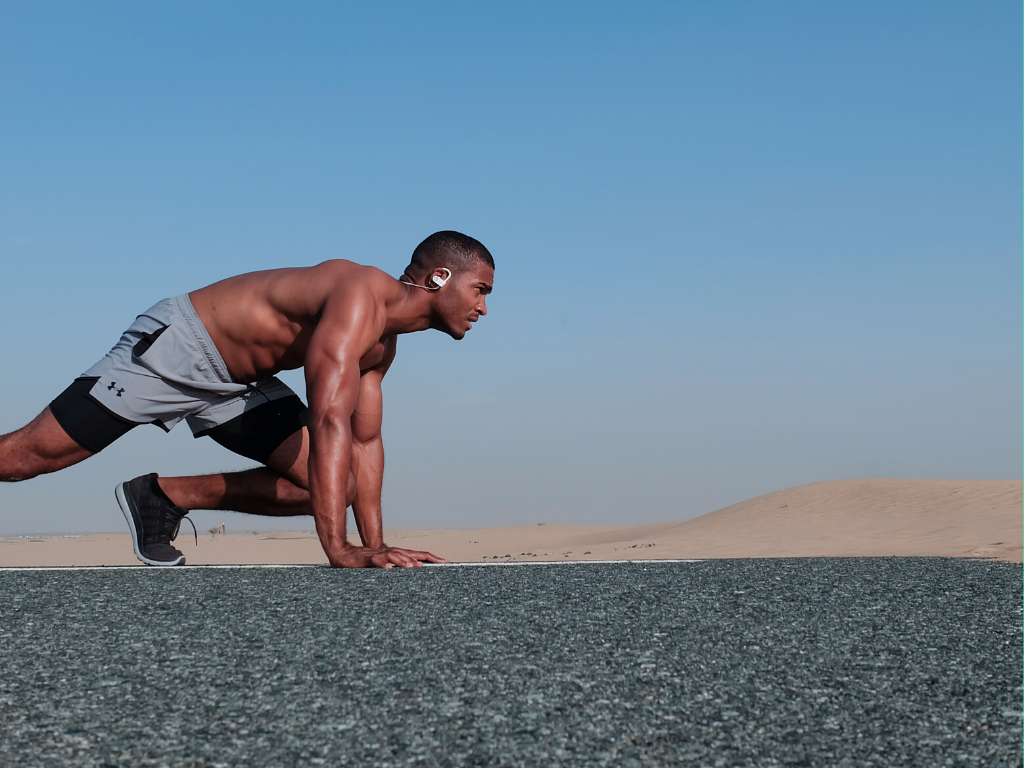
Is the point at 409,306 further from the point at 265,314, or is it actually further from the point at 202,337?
the point at 202,337

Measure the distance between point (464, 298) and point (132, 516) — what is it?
1913 mm

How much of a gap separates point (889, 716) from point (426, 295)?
2.74 meters

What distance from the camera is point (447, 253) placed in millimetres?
3904

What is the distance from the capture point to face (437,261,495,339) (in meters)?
3.88

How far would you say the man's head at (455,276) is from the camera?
3.89m

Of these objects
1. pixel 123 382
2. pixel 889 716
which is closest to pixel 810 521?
pixel 123 382

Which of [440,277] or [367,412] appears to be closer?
[440,277]

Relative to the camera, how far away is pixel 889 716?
5.18 feet

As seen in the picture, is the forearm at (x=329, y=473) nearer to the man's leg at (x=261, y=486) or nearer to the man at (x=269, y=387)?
the man at (x=269, y=387)

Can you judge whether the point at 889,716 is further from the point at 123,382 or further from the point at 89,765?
the point at 123,382

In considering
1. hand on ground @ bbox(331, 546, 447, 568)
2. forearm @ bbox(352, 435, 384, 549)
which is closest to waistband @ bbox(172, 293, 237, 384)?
forearm @ bbox(352, 435, 384, 549)

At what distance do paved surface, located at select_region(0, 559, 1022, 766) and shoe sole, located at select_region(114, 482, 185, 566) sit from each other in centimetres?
127

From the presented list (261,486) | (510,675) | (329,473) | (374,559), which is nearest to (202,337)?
(261,486)

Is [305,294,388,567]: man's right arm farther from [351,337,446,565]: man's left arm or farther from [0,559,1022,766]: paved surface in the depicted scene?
[351,337,446,565]: man's left arm
